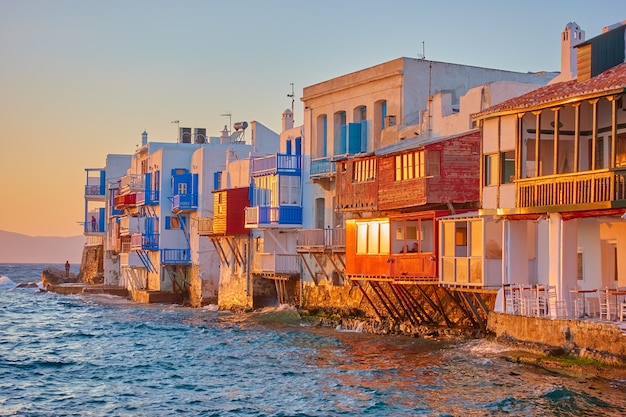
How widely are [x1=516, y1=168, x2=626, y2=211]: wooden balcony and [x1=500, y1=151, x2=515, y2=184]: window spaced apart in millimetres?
1349

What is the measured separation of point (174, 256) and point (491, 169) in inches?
1324

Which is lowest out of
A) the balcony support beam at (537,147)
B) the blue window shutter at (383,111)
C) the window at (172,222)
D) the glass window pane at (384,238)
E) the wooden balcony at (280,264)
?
the wooden balcony at (280,264)

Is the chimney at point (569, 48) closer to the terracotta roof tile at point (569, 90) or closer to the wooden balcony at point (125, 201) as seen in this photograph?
the terracotta roof tile at point (569, 90)

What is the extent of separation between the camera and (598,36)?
28.0m

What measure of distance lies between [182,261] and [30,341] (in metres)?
20.9

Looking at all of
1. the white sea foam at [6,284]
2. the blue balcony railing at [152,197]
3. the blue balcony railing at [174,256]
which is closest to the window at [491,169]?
the blue balcony railing at [174,256]

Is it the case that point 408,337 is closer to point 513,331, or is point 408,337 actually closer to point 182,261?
point 513,331

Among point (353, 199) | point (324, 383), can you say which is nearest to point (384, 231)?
point (353, 199)

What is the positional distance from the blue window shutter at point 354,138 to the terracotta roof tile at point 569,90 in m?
13.2

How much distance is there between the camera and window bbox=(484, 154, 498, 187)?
28830mm

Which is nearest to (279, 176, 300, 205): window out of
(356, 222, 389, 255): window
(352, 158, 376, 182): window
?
(352, 158, 376, 182): window

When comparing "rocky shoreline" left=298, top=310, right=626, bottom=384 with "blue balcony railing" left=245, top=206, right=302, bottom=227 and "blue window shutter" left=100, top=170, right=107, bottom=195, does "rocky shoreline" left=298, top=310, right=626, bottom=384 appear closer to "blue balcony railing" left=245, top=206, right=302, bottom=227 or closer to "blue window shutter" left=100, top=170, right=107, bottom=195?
"blue balcony railing" left=245, top=206, right=302, bottom=227

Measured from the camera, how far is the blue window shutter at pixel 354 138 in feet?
138

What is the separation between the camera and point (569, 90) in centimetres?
2541
